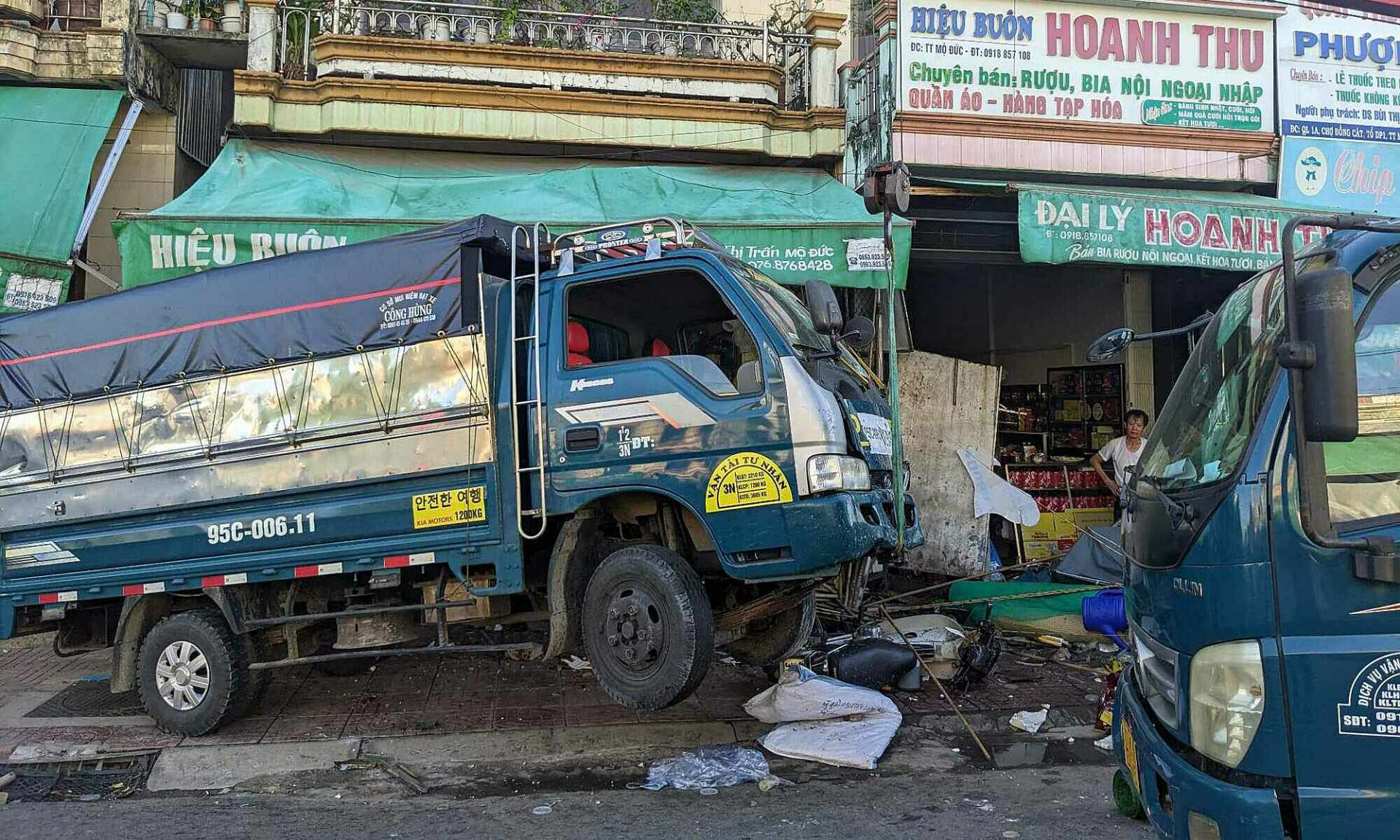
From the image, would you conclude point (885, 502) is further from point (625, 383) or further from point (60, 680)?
point (60, 680)

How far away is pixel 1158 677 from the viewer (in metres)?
3.08

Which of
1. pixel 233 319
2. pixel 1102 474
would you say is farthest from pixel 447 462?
pixel 1102 474

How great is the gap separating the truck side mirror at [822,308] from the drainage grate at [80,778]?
14.8ft

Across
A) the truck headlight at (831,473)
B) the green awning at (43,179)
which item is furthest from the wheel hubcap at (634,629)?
the green awning at (43,179)

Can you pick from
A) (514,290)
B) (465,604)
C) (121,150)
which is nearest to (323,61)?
(121,150)

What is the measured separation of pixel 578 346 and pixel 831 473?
5.38 feet

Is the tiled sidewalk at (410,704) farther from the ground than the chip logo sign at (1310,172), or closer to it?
closer to it

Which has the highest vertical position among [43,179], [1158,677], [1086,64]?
[1086,64]

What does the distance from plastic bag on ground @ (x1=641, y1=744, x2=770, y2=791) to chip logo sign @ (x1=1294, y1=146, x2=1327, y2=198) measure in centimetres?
940

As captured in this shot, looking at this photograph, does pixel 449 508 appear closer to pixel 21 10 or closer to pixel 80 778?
pixel 80 778

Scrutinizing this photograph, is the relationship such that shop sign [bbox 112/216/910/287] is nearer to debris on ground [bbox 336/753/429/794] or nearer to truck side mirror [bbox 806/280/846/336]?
truck side mirror [bbox 806/280/846/336]

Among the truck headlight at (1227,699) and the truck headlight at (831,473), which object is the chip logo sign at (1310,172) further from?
the truck headlight at (1227,699)

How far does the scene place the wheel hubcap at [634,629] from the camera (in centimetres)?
496

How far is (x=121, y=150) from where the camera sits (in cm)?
988
